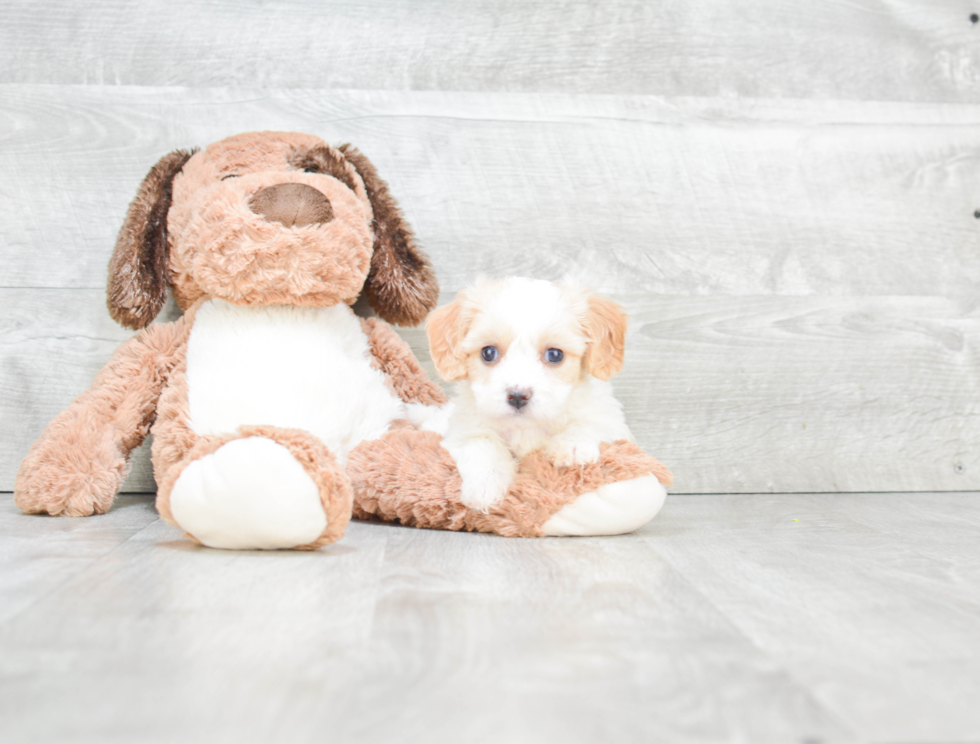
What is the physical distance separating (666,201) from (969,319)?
654 millimetres

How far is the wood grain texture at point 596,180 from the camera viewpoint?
4.92 feet

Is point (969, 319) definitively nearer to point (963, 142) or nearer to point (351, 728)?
point (963, 142)

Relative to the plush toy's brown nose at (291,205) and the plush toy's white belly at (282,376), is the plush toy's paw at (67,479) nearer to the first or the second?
the plush toy's white belly at (282,376)

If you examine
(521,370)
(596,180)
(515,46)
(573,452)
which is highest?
(515,46)

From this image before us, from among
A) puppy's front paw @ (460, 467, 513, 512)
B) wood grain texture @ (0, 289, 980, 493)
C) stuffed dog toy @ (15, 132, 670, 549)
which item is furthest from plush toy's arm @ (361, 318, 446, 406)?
puppy's front paw @ (460, 467, 513, 512)

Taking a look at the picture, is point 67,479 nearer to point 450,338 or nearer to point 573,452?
point 450,338

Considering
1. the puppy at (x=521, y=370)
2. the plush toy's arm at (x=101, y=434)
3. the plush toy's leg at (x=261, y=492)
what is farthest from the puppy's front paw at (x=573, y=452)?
the plush toy's arm at (x=101, y=434)

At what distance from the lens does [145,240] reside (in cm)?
130

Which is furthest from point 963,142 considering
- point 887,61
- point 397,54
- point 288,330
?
point 288,330

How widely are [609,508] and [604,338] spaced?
0.23 meters

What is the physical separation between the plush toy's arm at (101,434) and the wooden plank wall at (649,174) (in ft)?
0.65

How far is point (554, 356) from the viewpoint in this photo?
1.13 metres

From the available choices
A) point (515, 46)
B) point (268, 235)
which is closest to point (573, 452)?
point (268, 235)

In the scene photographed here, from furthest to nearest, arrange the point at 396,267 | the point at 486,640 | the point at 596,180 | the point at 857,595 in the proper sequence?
the point at 596,180 → the point at 396,267 → the point at 857,595 → the point at 486,640
